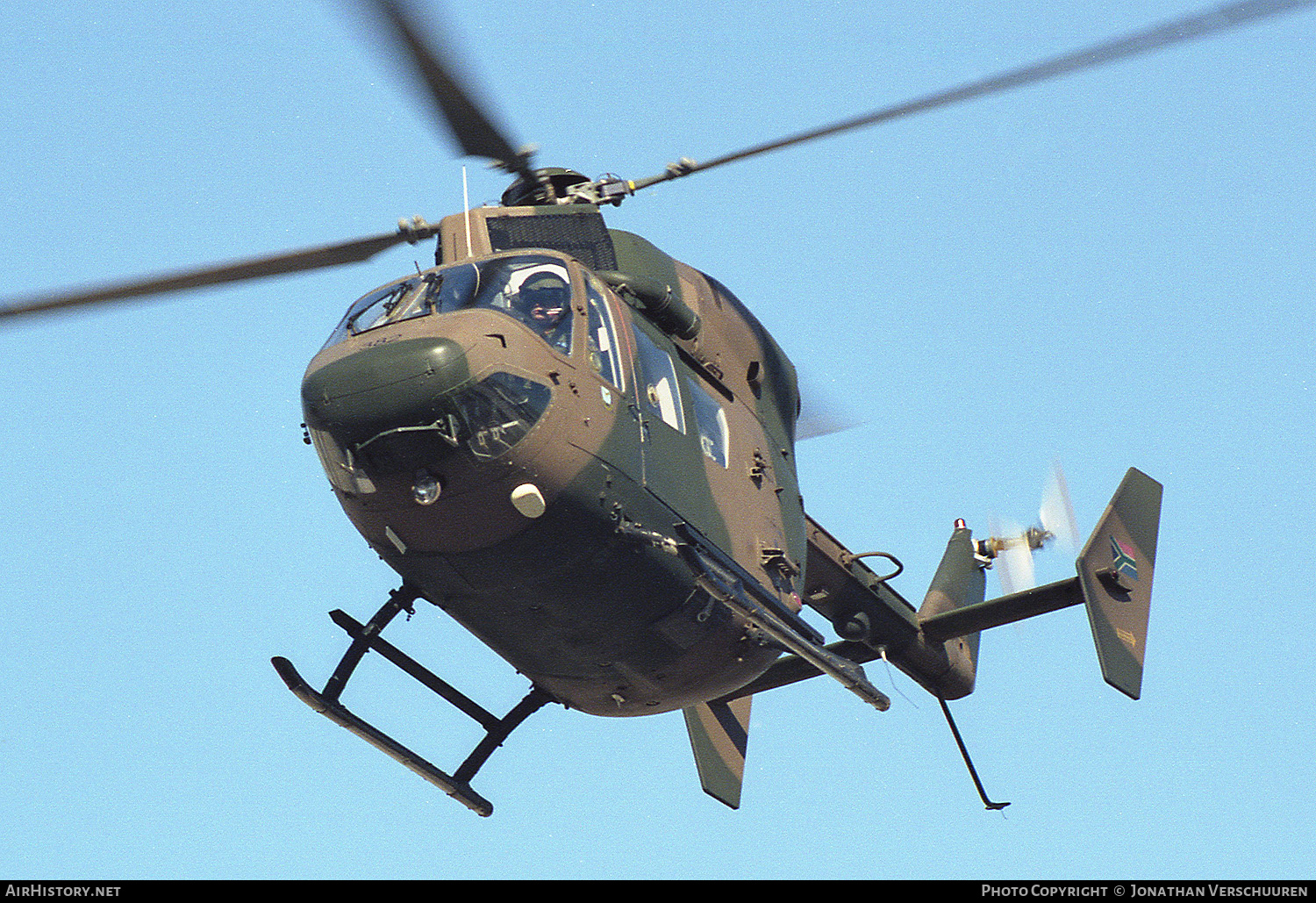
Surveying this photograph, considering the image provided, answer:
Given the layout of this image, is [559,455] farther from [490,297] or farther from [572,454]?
[490,297]

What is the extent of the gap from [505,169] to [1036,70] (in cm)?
416

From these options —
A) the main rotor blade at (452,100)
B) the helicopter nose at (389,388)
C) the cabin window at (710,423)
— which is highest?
the main rotor blade at (452,100)

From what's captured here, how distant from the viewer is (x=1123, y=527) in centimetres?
1692

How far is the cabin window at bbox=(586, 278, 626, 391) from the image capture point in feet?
42.4

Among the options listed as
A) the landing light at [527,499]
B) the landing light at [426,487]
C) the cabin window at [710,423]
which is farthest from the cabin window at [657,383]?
the landing light at [426,487]

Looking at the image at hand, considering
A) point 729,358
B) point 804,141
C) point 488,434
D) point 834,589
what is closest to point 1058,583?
point 834,589

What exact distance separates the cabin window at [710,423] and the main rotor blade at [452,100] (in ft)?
7.59

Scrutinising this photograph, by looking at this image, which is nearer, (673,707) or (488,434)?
(488,434)

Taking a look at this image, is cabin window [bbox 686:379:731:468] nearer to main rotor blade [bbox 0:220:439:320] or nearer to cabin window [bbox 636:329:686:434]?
cabin window [bbox 636:329:686:434]

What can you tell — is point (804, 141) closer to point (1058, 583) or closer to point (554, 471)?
point (554, 471)

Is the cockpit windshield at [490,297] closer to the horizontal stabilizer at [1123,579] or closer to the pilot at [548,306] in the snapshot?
the pilot at [548,306]

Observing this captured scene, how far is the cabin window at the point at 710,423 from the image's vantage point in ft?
46.5

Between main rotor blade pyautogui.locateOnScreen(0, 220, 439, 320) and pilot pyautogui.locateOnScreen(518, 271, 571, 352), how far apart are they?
5.25ft

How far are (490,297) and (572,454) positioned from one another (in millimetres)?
1323
